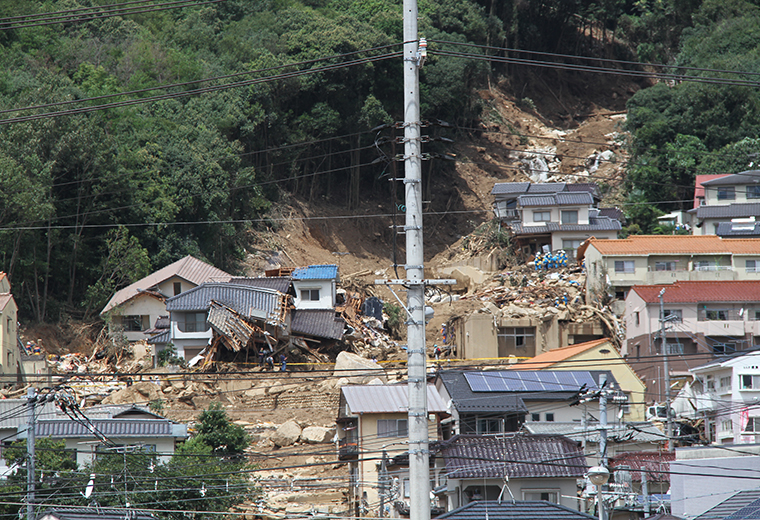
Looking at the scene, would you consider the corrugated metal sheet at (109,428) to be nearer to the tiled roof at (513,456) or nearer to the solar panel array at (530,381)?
the tiled roof at (513,456)

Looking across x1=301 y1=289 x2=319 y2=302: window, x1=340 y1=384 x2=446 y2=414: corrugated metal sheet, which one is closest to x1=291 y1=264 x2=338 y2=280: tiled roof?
x1=301 y1=289 x2=319 y2=302: window

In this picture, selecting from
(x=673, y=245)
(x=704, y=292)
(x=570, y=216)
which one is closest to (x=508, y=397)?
(x=704, y=292)

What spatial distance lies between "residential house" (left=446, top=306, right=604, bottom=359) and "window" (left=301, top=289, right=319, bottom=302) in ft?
21.9

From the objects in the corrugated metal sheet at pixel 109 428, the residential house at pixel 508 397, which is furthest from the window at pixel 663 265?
the corrugated metal sheet at pixel 109 428

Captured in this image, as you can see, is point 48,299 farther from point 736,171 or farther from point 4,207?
point 736,171

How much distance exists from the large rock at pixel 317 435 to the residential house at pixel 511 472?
342 inches

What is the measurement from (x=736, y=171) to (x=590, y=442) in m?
33.9

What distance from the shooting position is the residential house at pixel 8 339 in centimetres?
3525

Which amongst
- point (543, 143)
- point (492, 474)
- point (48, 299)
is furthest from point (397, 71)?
point (492, 474)

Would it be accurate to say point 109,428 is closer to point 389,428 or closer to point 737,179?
point 389,428

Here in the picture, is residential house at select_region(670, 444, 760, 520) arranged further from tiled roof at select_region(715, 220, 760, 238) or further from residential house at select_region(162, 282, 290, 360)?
tiled roof at select_region(715, 220, 760, 238)

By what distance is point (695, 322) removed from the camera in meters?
39.0

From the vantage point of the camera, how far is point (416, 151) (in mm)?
12133

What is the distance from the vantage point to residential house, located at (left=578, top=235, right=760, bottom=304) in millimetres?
44562
